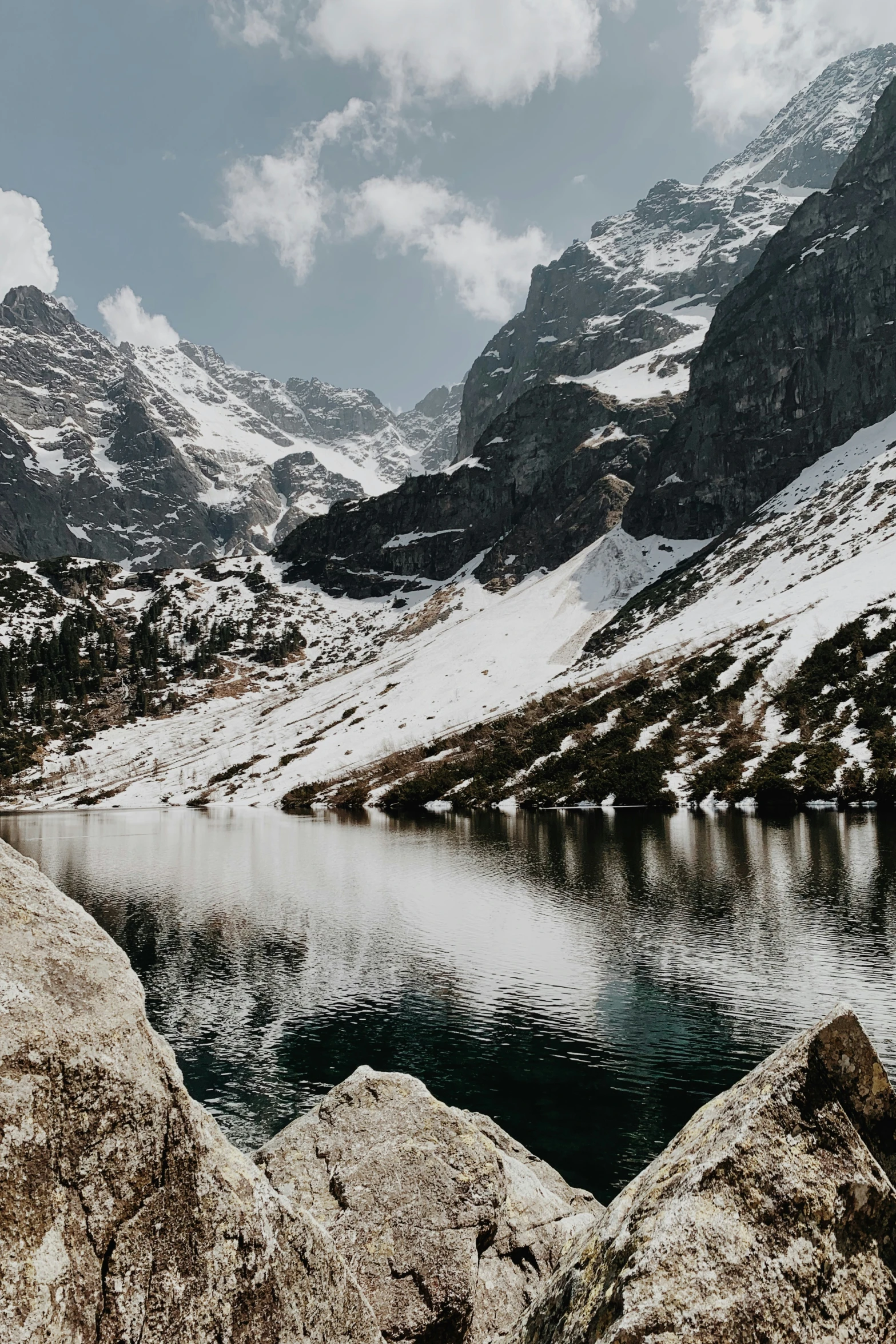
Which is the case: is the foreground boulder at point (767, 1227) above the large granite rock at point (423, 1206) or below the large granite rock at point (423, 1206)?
above

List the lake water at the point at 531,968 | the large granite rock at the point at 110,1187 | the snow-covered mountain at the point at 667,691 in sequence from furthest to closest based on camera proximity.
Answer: the snow-covered mountain at the point at 667,691
the lake water at the point at 531,968
the large granite rock at the point at 110,1187

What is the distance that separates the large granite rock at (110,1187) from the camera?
3990 mm

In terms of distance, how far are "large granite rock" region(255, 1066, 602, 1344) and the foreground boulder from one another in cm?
450

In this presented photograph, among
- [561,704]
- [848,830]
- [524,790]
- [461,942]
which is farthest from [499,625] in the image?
[461,942]

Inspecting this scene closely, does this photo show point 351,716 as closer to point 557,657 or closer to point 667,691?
point 557,657

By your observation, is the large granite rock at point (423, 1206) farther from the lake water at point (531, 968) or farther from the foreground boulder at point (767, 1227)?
the lake water at point (531, 968)

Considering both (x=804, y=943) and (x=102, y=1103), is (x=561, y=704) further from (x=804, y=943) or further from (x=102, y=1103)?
(x=102, y=1103)

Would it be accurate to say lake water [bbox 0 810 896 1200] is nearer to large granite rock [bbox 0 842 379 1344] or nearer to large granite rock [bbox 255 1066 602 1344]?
large granite rock [bbox 255 1066 602 1344]

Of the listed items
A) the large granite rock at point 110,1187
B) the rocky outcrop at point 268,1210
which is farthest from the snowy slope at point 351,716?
the rocky outcrop at point 268,1210

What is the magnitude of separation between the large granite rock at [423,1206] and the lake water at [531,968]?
17.3 ft

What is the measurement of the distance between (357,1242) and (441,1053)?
13.1 m

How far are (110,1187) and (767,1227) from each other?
3747mm

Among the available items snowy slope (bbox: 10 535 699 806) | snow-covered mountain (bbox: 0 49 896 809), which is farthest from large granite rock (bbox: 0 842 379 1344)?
snowy slope (bbox: 10 535 699 806)

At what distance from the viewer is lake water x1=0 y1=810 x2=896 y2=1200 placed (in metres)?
18.7
